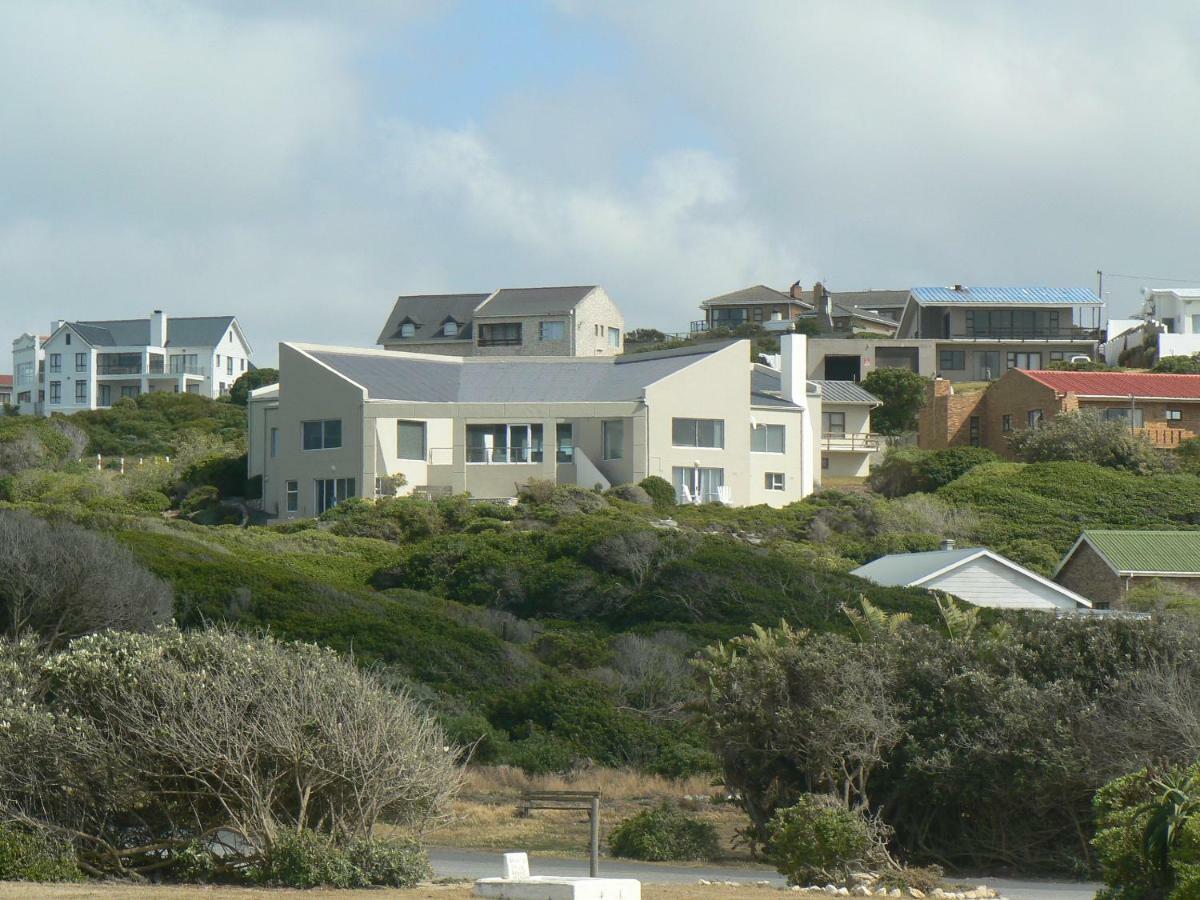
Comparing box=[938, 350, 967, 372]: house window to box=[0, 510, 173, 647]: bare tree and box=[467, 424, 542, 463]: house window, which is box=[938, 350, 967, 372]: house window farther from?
box=[0, 510, 173, 647]: bare tree

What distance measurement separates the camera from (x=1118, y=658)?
23562 millimetres

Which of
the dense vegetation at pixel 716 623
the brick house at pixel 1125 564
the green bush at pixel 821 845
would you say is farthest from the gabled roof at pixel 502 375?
the green bush at pixel 821 845

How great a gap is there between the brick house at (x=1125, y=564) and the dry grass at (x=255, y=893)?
2974 centimetres

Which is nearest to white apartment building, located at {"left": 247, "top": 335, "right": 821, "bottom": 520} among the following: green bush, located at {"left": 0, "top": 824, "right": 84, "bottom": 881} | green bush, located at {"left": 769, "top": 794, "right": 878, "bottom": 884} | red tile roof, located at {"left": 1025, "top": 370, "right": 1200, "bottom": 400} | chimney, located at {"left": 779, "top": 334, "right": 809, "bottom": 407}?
chimney, located at {"left": 779, "top": 334, "right": 809, "bottom": 407}

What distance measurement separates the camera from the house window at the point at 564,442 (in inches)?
2314

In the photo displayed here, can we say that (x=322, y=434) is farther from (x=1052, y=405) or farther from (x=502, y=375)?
(x=1052, y=405)

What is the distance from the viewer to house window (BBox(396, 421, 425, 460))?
5816 centimetres

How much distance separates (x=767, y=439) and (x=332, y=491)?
1502 cm

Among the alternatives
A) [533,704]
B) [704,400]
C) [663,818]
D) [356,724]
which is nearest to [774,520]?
[704,400]

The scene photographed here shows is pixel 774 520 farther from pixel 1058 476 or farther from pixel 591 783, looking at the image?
pixel 591 783

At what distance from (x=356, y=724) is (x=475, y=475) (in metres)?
39.4

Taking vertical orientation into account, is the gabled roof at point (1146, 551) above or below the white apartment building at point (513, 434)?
below

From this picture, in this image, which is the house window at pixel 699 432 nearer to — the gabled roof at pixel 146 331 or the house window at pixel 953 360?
the house window at pixel 953 360

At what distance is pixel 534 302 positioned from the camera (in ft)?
292
